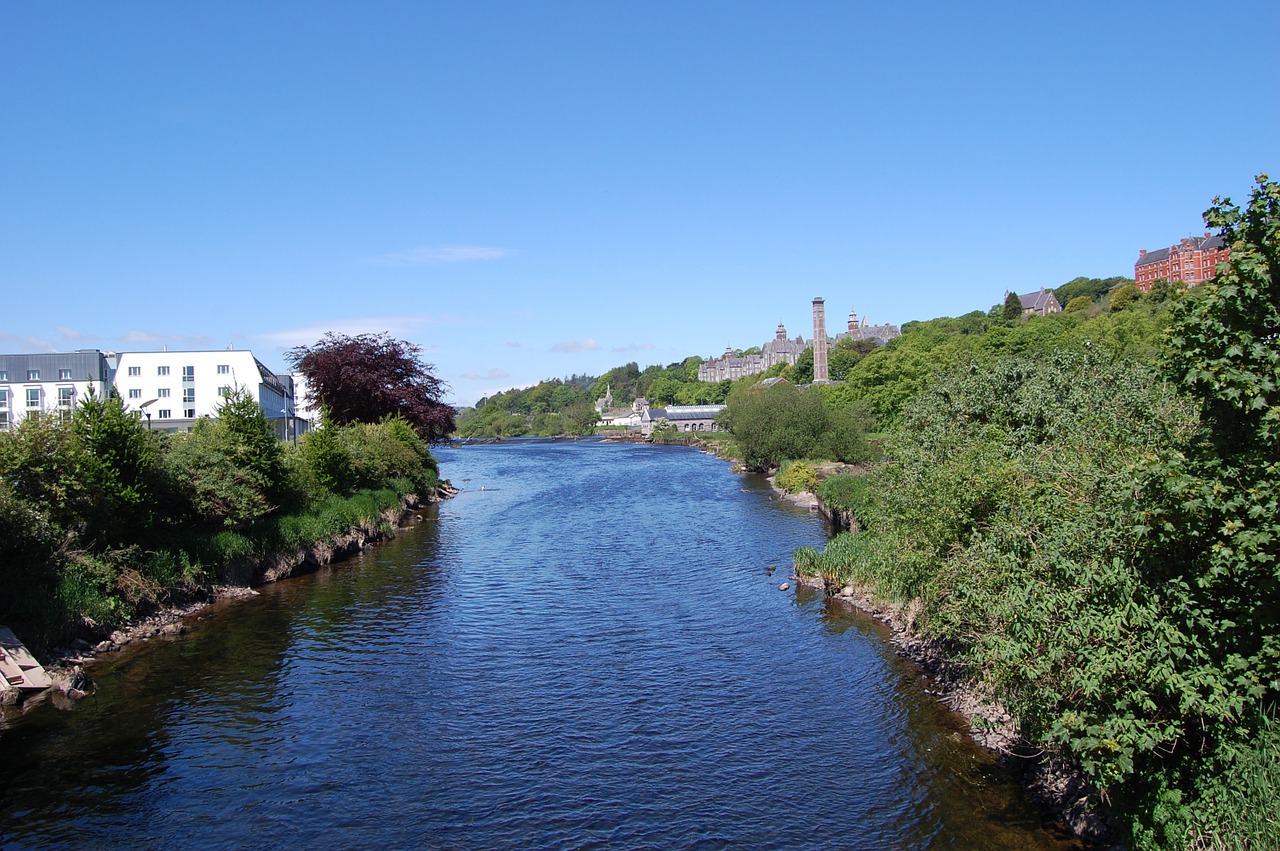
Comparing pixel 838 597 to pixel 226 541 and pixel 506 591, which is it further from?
pixel 226 541

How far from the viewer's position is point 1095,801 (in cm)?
1369

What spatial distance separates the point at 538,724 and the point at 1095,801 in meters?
11.0

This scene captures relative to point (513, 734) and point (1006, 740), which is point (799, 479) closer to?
point (1006, 740)

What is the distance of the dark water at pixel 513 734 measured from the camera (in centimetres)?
1465

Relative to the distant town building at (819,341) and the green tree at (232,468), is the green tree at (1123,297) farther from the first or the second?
the green tree at (232,468)

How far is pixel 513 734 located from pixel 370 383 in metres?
43.7

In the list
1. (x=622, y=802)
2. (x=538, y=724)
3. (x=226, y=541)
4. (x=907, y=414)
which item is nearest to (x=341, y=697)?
(x=538, y=724)

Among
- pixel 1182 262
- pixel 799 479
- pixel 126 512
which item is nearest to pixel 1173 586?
pixel 126 512

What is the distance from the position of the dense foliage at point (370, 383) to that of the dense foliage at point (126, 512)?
18.8 m

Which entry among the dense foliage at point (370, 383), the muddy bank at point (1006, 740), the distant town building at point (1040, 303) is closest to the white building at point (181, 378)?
the dense foliage at point (370, 383)

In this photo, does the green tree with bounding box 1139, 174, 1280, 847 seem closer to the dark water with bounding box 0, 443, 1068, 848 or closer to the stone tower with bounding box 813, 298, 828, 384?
the dark water with bounding box 0, 443, 1068, 848

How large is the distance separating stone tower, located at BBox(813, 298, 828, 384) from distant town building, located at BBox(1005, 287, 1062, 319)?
120ft

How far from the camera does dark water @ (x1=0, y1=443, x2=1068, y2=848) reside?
14.6 m

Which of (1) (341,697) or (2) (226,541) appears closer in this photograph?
(1) (341,697)
